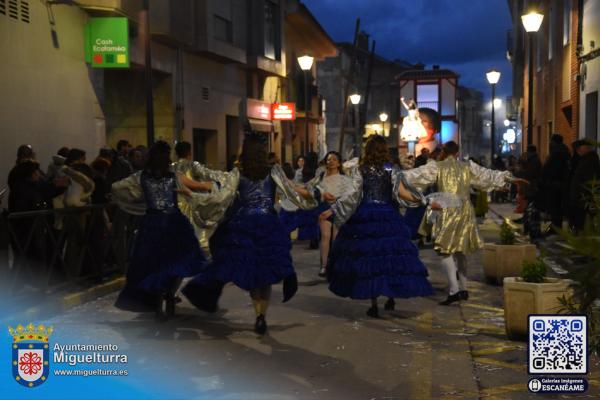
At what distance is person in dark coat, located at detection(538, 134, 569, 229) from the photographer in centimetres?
1594

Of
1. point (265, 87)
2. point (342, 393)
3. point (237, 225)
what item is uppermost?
point (265, 87)

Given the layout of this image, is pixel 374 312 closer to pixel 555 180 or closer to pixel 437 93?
pixel 555 180

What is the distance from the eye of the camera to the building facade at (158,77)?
47.4 ft

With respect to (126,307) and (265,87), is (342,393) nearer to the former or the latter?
(126,307)

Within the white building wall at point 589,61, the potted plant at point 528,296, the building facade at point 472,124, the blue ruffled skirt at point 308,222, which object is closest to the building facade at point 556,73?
the white building wall at point 589,61

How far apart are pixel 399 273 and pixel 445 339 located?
0.99 meters

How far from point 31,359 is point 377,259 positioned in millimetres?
3855

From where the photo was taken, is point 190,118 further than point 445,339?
Yes

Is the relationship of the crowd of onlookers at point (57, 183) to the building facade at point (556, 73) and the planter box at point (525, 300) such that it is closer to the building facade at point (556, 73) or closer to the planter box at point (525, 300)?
the planter box at point (525, 300)

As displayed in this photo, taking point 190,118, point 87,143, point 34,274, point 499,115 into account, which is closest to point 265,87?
point 190,118

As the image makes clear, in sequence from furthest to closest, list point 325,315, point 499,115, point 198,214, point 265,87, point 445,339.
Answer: point 499,115 < point 265,87 < point 325,315 < point 198,214 < point 445,339

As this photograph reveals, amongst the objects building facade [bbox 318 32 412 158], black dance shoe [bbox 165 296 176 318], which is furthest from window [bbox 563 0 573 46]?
building facade [bbox 318 32 412 158]

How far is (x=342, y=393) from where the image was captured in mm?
5992

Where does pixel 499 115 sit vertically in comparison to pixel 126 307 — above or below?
above
